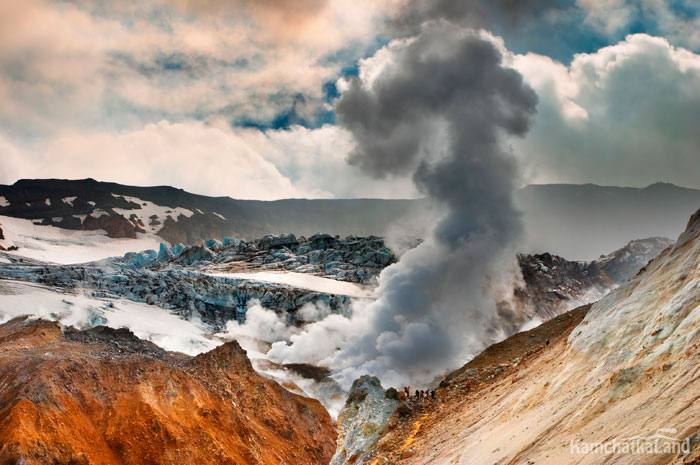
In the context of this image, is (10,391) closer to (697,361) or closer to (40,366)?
(40,366)

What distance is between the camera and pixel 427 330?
77188mm

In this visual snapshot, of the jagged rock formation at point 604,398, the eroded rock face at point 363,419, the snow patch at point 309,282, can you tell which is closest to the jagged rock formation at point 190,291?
the snow patch at point 309,282

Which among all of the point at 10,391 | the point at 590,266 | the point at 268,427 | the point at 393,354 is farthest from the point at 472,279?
the point at 590,266

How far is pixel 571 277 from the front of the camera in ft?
533

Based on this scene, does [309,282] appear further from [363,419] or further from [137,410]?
[363,419]

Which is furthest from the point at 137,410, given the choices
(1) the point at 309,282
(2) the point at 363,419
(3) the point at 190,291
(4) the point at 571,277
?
(4) the point at 571,277

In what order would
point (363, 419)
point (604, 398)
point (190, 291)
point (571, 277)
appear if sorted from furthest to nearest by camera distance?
1. point (571, 277)
2. point (190, 291)
3. point (363, 419)
4. point (604, 398)

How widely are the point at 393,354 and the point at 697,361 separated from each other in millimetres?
67467

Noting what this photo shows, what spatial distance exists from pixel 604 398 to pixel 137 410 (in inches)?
1519

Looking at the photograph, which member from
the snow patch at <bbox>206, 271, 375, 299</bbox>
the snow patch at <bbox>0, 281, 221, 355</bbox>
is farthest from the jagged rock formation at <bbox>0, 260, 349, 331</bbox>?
the snow patch at <bbox>0, 281, 221, 355</bbox>

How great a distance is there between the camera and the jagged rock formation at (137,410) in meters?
32.3

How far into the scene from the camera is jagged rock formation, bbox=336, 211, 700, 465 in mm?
9867

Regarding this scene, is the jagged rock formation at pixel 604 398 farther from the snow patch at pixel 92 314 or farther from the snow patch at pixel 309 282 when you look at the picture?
the snow patch at pixel 309 282

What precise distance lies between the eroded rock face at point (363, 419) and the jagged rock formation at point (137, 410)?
14.3m
